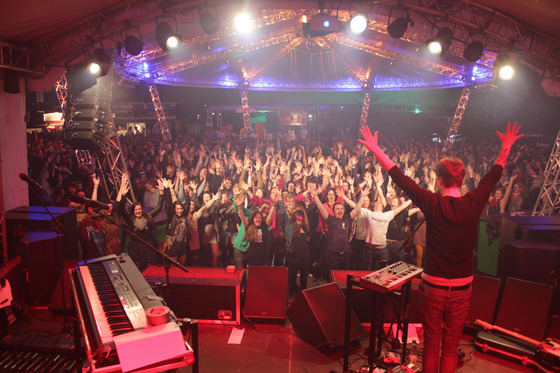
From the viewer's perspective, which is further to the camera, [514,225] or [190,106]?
[190,106]

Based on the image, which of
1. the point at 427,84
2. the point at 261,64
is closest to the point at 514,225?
the point at 427,84

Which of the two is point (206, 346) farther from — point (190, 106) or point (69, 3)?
point (190, 106)

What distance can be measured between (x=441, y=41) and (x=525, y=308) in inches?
137

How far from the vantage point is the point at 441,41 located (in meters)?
4.93

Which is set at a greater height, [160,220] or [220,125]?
[220,125]

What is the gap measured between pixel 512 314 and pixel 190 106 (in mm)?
14878

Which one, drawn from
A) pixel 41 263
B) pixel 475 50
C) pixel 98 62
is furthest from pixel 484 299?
pixel 98 62

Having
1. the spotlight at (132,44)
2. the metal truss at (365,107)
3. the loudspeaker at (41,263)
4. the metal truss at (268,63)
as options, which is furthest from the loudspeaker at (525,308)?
the metal truss at (365,107)

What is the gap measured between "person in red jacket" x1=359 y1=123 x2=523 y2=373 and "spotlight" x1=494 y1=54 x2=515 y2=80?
139 inches

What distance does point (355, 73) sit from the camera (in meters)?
13.8

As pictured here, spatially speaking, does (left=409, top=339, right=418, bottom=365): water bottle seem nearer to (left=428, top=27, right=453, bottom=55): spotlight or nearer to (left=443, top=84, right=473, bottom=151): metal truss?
(left=428, top=27, right=453, bottom=55): spotlight

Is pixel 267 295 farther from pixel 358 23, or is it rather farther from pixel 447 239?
pixel 358 23

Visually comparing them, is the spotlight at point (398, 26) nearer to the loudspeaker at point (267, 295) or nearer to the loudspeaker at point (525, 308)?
the loudspeaker at point (525, 308)

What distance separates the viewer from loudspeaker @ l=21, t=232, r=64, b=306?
412cm
